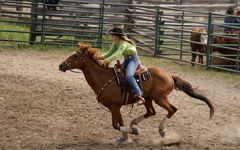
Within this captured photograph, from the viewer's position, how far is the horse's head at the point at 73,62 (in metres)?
7.59

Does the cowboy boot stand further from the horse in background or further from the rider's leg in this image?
the horse in background

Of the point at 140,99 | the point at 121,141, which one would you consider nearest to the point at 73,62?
the point at 140,99

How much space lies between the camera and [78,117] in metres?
9.02

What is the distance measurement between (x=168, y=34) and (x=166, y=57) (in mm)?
742

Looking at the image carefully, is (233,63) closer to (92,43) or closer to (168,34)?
(168,34)

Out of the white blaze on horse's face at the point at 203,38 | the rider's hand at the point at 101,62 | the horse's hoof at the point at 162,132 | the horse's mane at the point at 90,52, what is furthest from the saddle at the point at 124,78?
the white blaze on horse's face at the point at 203,38

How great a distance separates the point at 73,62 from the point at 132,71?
818mm

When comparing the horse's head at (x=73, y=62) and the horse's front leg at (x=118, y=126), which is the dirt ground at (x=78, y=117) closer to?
the horse's front leg at (x=118, y=126)

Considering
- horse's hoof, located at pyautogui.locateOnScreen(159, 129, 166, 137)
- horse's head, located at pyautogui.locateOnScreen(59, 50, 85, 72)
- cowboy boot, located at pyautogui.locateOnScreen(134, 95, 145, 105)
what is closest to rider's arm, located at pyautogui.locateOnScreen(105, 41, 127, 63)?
horse's head, located at pyautogui.locateOnScreen(59, 50, 85, 72)

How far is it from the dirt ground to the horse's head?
1.02 m

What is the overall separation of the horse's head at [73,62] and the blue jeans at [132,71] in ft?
2.03

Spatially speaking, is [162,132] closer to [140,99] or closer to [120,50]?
[140,99]

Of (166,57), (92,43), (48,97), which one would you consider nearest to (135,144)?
(48,97)

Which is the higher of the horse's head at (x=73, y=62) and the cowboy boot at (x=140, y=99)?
the horse's head at (x=73, y=62)
